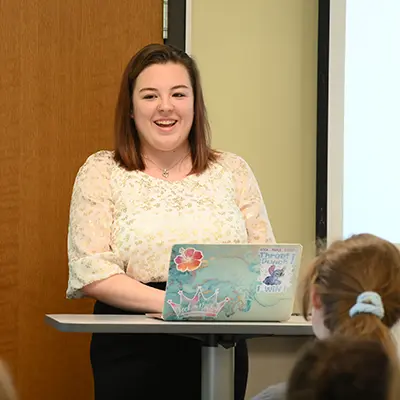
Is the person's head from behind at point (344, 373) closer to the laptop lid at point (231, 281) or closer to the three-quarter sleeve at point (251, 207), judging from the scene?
the laptop lid at point (231, 281)

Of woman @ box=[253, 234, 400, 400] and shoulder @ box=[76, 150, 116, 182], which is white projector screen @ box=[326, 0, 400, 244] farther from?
woman @ box=[253, 234, 400, 400]

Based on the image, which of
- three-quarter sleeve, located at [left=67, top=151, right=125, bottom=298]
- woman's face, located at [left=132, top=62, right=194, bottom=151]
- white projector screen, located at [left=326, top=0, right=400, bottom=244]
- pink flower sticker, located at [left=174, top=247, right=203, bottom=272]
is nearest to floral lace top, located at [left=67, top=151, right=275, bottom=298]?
three-quarter sleeve, located at [left=67, top=151, right=125, bottom=298]

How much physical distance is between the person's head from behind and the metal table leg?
3.11ft

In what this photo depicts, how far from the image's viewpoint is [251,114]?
3566mm

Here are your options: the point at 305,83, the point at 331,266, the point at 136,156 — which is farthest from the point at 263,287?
the point at 305,83

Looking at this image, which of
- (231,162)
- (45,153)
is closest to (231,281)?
(231,162)

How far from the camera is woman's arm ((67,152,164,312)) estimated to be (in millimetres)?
2287

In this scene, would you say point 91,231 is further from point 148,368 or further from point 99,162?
point 148,368

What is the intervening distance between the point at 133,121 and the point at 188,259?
816mm

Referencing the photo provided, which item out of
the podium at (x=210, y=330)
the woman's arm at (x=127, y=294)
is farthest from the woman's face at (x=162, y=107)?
the podium at (x=210, y=330)

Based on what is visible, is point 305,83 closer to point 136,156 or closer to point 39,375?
point 136,156

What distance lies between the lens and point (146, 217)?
8.05ft

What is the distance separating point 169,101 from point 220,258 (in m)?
0.75

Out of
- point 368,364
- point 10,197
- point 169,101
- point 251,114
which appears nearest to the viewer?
point 368,364
